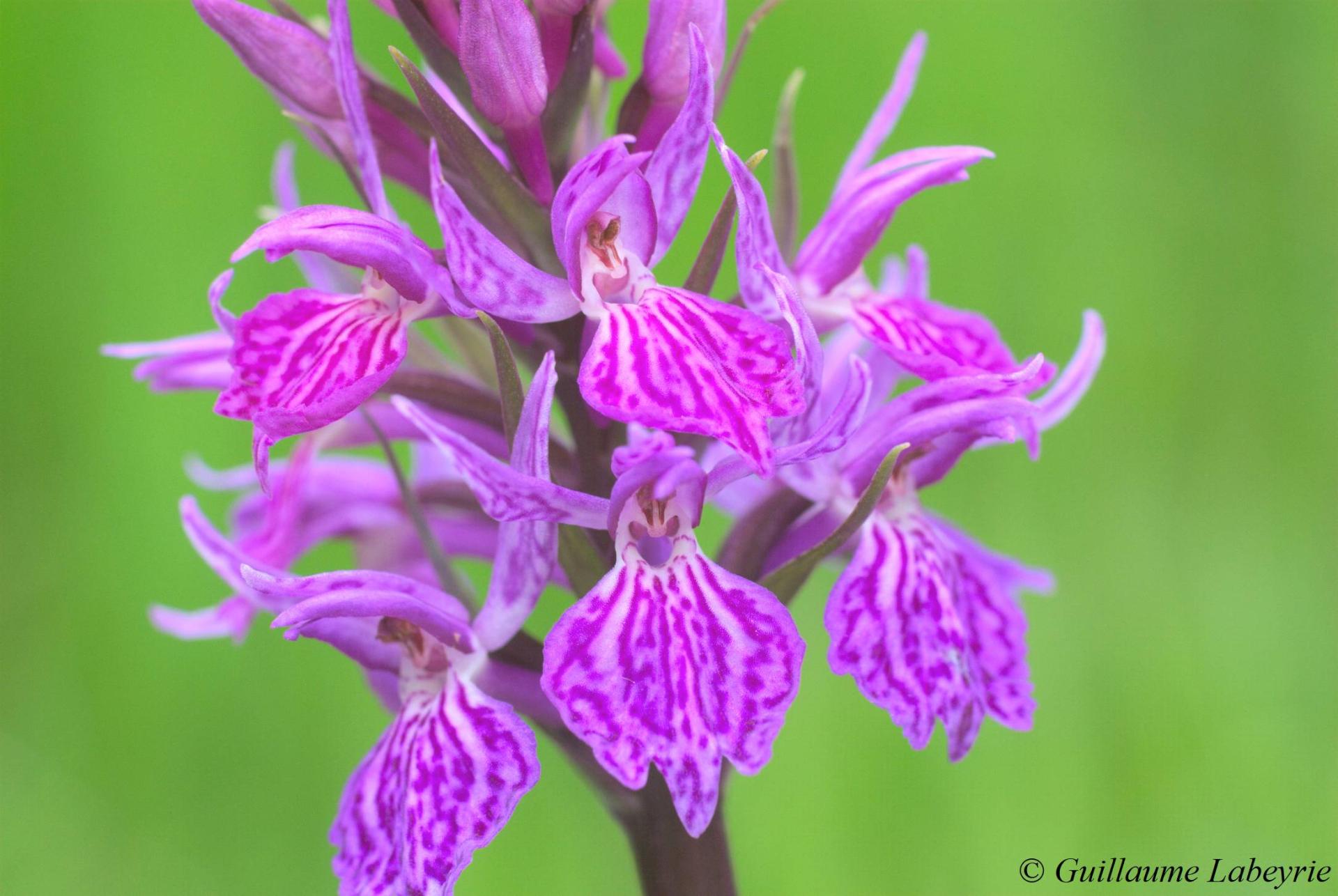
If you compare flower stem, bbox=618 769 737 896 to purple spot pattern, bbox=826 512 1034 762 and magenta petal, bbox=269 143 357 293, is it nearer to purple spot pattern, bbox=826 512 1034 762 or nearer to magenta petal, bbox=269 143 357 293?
purple spot pattern, bbox=826 512 1034 762

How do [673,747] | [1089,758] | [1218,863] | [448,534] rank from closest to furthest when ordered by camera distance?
[673,747] < [448,534] < [1218,863] < [1089,758]

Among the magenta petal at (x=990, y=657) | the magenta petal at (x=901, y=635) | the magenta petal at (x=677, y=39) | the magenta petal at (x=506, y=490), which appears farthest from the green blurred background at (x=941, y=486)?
the magenta petal at (x=677, y=39)

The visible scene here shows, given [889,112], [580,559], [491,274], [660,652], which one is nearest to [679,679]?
[660,652]

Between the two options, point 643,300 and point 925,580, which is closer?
point 643,300

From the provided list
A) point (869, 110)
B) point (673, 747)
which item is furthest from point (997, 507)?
point (673, 747)

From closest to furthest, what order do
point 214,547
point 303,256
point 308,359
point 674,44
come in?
point 308,359 < point 674,44 < point 214,547 < point 303,256

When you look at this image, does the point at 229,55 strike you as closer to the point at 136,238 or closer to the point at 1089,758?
the point at 136,238

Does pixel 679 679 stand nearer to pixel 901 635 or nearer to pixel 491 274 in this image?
pixel 901 635
